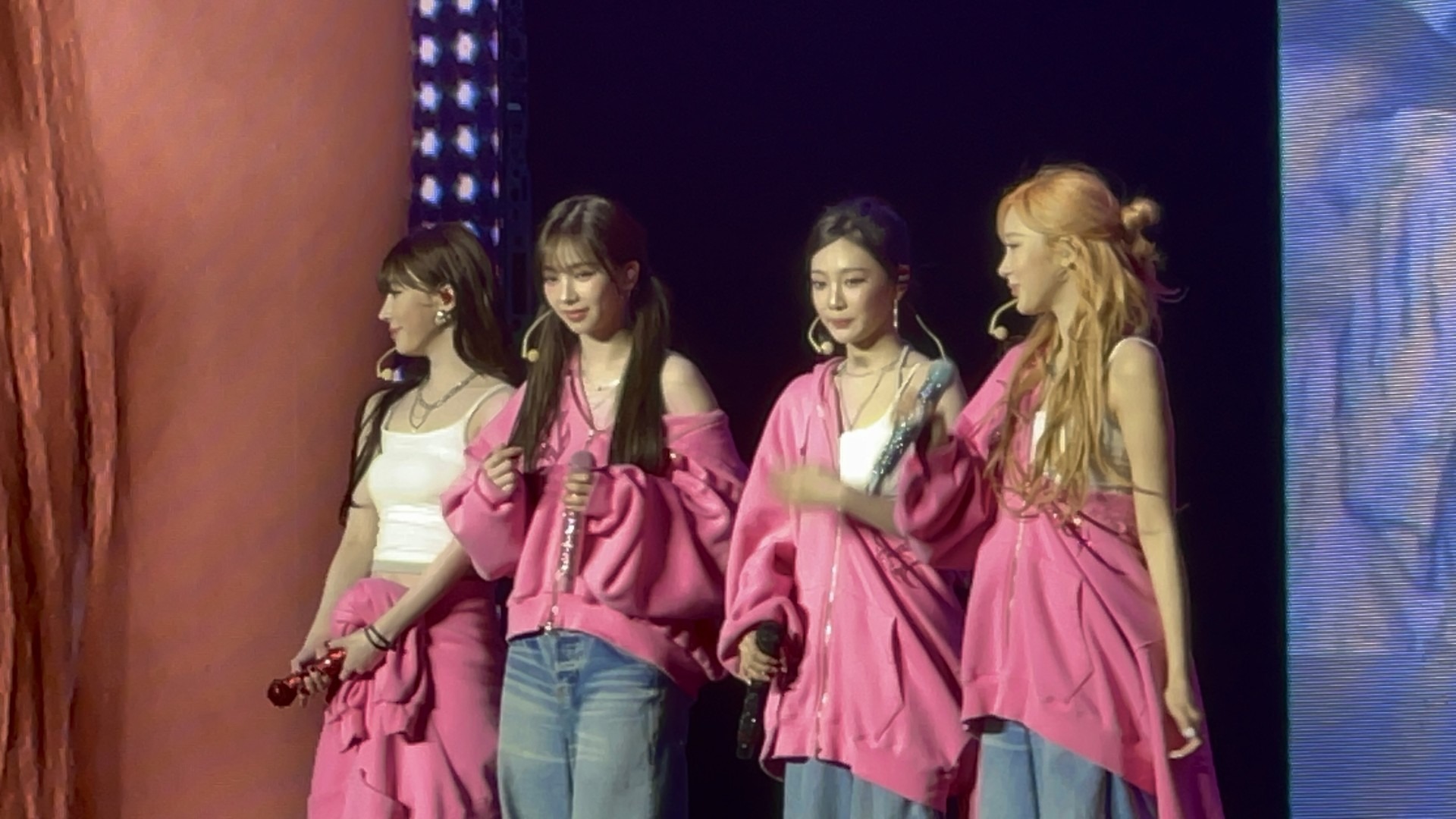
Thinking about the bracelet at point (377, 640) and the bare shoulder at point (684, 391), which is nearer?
the bare shoulder at point (684, 391)

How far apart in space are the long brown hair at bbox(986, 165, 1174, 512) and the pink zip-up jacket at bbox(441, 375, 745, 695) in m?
0.50

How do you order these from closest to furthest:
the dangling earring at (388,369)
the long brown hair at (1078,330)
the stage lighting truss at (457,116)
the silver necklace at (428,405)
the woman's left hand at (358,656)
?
1. the long brown hair at (1078,330)
2. the woman's left hand at (358,656)
3. the silver necklace at (428,405)
4. the dangling earring at (388,369)
5. the stage lighting truss at (457,116)

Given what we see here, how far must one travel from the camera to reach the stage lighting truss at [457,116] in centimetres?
330

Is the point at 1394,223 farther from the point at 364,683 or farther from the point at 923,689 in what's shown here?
the point at 364,683

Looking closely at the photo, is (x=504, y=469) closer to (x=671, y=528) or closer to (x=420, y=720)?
(x=671, y=528)

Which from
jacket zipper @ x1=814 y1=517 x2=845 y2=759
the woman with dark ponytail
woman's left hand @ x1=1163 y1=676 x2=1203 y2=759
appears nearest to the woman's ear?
the woman with dark ponytail

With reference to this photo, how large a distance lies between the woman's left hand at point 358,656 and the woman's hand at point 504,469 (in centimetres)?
37

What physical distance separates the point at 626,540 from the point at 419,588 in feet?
1.33

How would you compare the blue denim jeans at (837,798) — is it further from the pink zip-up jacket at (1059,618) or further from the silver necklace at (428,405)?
the silver necklace at (428,405)

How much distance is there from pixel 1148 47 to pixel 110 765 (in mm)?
2231

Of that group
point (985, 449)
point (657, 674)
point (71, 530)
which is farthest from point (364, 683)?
point (985, 449)

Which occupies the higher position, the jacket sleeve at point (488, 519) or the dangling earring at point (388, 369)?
the dangling earring at point (388, 369)

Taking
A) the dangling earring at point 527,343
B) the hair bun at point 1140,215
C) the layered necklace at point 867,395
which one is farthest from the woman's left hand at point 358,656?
the hair bun at point 1140,215

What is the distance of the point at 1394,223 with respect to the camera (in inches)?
112
